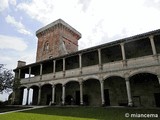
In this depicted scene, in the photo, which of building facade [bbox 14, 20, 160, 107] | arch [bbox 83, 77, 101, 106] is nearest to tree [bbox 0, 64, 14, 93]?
building facade [bbox 14, 20, 160, 107]

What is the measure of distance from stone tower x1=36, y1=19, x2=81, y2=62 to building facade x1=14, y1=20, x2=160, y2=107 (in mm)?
4300

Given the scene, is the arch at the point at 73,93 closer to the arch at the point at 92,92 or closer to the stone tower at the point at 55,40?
the arch at the point at 92,92

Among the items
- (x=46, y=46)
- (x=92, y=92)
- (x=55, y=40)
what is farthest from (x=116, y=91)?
(x=46, y=46)

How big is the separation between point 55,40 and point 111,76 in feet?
56.5

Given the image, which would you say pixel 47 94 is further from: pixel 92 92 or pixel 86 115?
pixel 86 115

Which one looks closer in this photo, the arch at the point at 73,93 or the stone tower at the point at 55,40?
the arch at the point at 73,93

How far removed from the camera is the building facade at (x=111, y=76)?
49.0 feet

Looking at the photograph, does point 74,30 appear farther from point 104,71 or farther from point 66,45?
point 104,71

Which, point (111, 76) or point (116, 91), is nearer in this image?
point (111, 76)

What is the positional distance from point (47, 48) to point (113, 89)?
1812 cm

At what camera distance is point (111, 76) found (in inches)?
646

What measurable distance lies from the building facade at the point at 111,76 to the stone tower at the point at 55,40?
14.1 ft

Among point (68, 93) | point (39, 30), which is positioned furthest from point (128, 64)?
point (39, 30)

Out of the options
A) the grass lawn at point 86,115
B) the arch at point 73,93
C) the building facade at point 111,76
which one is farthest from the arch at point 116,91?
the grass lawn at point 86,115
